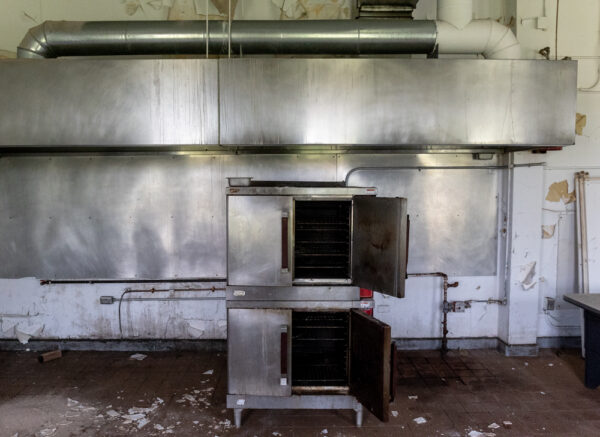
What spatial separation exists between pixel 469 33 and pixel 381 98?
0.99 metres

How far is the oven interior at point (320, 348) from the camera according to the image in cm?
308

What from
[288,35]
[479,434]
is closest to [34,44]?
[288,35]

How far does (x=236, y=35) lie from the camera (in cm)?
347

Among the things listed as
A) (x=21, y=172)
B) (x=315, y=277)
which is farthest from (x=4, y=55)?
(x=315, y=277)

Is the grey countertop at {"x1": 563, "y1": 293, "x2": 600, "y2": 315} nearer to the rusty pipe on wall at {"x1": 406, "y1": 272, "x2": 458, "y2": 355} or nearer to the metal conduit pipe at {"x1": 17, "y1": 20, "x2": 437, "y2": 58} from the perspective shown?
the rusty pipe on wall at {"x1": 406, "y1": 272, "x2": 458, "y2": 355}

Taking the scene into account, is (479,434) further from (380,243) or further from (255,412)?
(255,412)

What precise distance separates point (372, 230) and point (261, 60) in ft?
5.58

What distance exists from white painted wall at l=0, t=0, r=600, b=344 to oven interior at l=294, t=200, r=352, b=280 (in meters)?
1.28

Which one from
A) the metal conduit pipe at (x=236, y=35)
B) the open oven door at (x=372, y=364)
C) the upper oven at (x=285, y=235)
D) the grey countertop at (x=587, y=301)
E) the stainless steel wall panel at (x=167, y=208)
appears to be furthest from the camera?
the stainless steel wall panel at (x=167, y=208)

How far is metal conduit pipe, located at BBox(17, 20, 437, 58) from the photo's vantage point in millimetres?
3445

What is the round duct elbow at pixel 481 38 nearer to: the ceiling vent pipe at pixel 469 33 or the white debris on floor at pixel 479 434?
the ceiling vent pipe at pixel 469 33

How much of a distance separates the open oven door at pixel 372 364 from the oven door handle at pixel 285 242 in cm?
61

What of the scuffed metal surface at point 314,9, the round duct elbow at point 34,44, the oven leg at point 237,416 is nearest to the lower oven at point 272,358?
the oven leg at point 237,416

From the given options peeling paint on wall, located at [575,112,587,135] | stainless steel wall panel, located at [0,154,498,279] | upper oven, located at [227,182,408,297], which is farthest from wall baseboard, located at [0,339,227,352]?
peeling paint on wall, located at [575,112,587,135]
